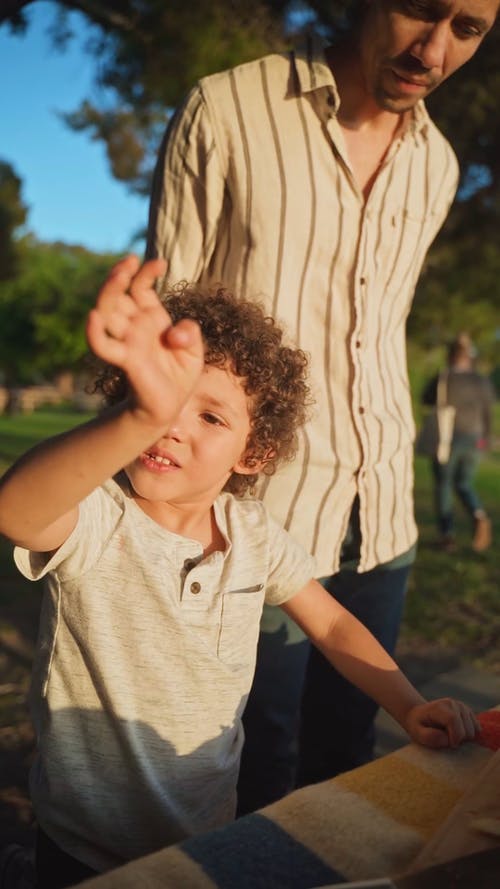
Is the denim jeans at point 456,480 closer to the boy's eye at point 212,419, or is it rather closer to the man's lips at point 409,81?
the man's lips at point 409,81

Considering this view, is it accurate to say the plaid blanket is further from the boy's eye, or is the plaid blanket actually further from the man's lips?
the man's lips

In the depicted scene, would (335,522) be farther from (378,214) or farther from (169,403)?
(169,403)

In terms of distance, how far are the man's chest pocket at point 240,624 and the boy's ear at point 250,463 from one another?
0.24 meters

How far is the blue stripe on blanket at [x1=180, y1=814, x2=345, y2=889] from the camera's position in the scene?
88cm

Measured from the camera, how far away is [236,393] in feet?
5.03

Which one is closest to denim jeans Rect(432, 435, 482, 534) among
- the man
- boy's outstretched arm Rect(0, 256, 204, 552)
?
the man

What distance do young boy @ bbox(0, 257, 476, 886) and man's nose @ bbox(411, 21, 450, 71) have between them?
716 millimetres

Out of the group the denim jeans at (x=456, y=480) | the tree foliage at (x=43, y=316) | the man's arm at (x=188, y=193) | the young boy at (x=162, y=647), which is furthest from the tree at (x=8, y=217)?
the young boy at (x=162, y=647)

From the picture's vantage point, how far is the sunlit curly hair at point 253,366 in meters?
1.56

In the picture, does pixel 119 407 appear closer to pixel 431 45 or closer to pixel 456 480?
pixel 431 45

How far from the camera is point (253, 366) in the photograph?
156 cm

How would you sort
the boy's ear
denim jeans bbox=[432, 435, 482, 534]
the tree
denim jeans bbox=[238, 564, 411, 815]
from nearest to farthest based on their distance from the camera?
the boy's ear, denim jeans bbox=[238, 564, 411, 815], denim jeans bbox=[432, 435, 482, 534], the tree

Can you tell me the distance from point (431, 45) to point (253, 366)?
2.69ft

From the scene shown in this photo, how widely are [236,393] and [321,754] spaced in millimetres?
1161
